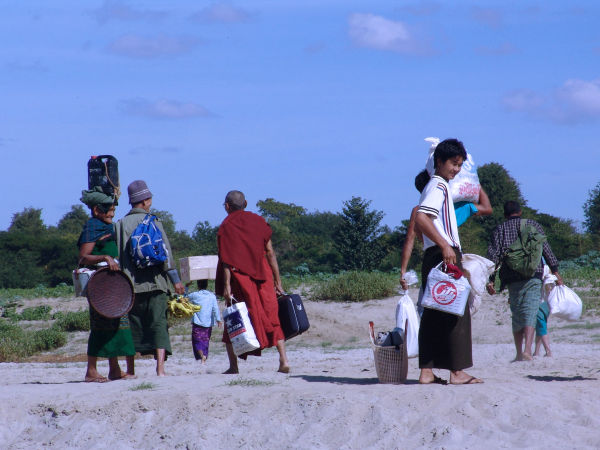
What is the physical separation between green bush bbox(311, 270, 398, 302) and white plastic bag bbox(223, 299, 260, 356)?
945 centimetres

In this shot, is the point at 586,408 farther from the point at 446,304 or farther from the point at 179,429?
the point at 179,429

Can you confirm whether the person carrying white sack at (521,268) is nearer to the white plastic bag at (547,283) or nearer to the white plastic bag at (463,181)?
the white plastic bag at (547,283)

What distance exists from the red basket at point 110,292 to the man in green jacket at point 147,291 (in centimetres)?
23

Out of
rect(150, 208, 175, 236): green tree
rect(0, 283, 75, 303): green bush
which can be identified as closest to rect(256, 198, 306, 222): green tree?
rect(150, 208, 175, 236): green tree

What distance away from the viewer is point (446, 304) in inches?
242

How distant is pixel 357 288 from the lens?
672 inches

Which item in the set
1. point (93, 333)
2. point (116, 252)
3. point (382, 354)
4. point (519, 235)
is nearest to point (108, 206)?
point (116, 252)

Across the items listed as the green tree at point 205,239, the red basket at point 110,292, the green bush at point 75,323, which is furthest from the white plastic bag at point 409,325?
the green tree at point 205,239

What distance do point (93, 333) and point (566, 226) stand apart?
126ft

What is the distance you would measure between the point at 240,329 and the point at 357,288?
959cm

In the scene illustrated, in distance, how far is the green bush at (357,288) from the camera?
55.9 feet

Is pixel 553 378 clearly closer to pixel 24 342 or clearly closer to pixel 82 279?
pixel 82 279

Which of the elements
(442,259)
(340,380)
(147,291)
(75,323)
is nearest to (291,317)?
(340,380)

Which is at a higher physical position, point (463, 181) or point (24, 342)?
point (463, 181)
